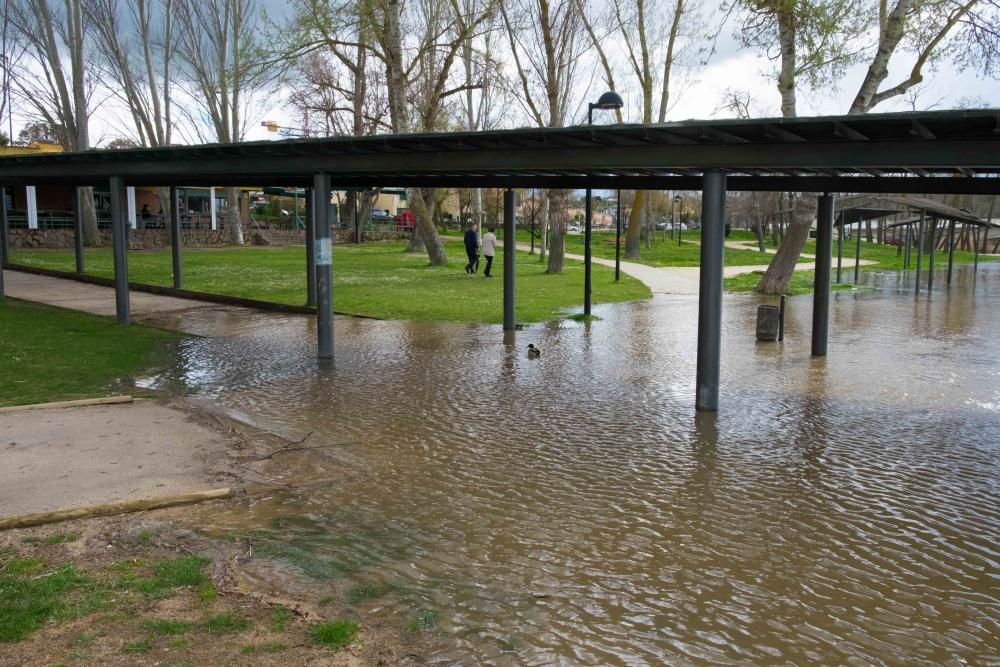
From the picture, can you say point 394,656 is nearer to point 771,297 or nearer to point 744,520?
point 744,520

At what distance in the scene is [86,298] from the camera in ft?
64.7

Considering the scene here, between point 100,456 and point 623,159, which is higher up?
point 623,159

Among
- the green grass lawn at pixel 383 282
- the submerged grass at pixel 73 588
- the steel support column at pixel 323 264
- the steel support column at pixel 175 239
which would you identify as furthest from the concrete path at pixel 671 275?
the submerged grass at pixel 73 588

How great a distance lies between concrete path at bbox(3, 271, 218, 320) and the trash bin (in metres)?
12.4

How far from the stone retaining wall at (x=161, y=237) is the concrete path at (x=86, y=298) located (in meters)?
13.3

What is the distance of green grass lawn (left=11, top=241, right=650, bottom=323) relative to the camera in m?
18.9

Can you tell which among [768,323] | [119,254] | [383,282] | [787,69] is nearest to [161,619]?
[768,323]

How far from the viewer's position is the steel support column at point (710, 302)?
9180 mm

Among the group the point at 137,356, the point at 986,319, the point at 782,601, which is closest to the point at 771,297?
the point at 986,319

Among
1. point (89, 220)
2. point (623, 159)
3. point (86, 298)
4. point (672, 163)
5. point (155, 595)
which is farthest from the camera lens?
point (89, 220)

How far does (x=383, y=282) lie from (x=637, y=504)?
1911cm

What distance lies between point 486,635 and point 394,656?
1.70 feet

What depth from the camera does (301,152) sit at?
1196cm

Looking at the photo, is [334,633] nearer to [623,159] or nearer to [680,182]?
[623,159]
